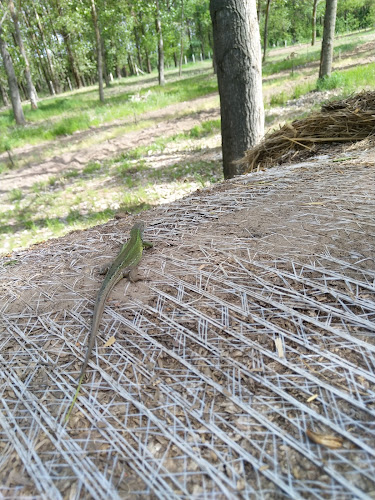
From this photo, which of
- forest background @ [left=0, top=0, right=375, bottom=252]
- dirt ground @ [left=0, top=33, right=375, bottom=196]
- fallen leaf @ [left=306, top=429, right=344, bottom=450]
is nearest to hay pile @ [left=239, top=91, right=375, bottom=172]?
forest background @ [left=0, top=0, right=375, bottom=252]

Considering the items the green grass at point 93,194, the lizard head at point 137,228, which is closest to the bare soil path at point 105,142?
the green grass at point 93,194

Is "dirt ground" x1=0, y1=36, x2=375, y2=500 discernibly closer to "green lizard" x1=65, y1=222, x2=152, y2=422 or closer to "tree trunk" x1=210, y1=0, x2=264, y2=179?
"green lizard" x1=65, y1=222, x2=152, y2=422

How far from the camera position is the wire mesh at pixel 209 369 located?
1.11m

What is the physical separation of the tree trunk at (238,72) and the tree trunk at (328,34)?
931cm

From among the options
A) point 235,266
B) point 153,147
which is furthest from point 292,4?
point 235,266

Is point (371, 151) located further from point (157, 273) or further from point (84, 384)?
point (84, 384)

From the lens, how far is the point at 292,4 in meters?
33.0

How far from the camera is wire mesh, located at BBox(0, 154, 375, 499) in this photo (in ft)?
3.64

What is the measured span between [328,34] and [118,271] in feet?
46.2

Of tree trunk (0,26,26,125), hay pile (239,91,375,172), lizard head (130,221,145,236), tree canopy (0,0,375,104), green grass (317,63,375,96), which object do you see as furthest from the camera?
tree canopy (0,0,375,104)

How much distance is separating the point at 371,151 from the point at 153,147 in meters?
9.02

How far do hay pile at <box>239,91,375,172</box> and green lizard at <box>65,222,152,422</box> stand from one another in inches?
100

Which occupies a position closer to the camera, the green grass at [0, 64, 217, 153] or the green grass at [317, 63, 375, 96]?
the green grass at [317, 63, 375, 96]

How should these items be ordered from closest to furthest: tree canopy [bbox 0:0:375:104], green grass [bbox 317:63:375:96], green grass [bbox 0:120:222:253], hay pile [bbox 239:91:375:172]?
hay pile [bbox 239:91:375:172] < green grass [bbox 0:120:222:253] < green grass [bbox 317:63:375:96] < tree canopy [bbox 0:0:375:104]
